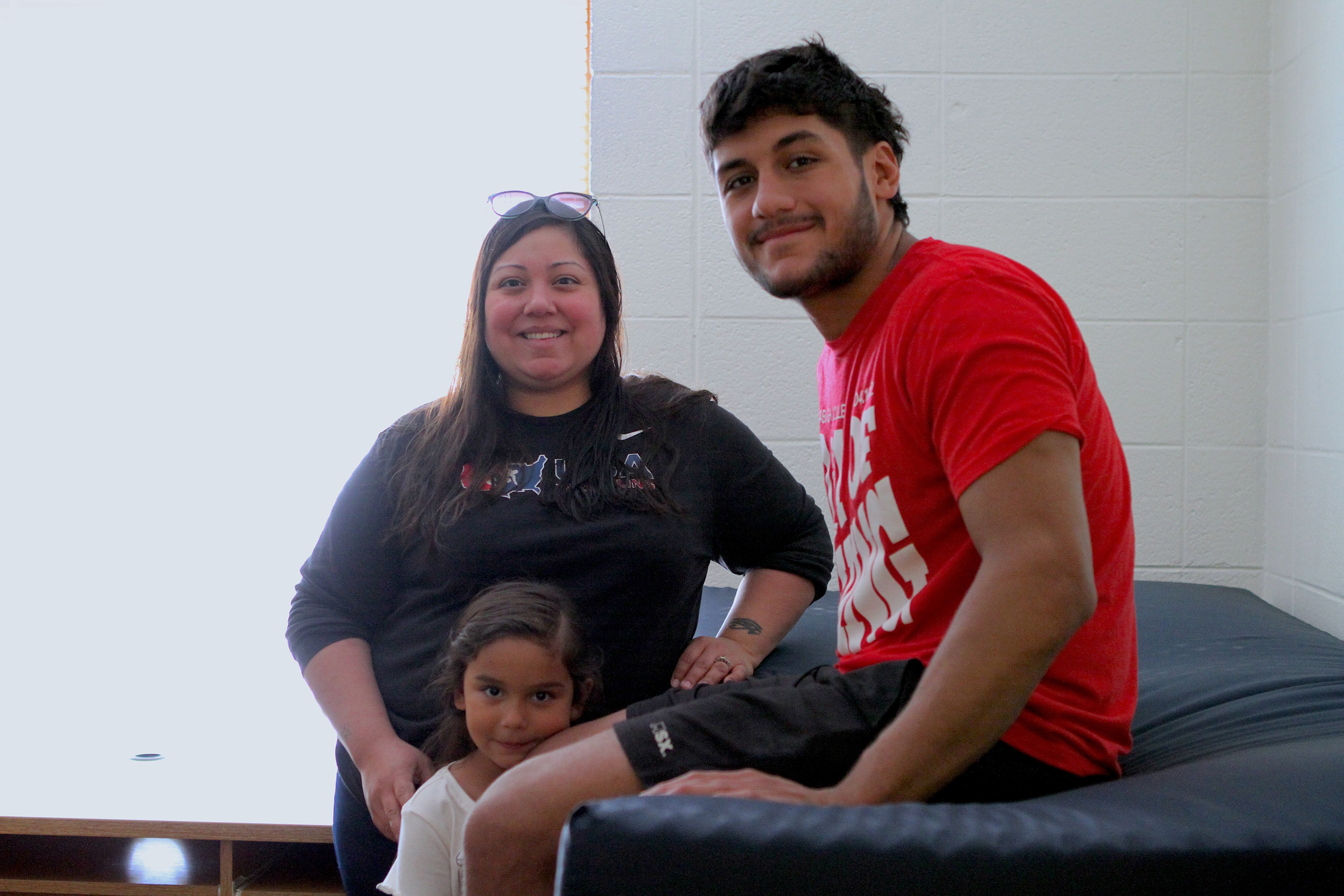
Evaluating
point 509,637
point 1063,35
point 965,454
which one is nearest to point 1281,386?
point 1063,35

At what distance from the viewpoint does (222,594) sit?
9.49ft

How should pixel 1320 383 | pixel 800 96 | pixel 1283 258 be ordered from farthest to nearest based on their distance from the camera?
1. pixel 1283 258
2. pixel 1320 383
3. pixel 800 96

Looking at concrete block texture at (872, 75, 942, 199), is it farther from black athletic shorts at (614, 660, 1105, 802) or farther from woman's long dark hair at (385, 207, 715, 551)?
black athletic shorts at (614, 660, 1105, 802)

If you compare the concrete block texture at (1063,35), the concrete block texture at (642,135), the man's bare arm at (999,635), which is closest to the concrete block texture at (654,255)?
the concrete block texture at (642,135)

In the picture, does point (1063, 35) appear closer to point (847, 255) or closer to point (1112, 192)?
point (1112, 192)

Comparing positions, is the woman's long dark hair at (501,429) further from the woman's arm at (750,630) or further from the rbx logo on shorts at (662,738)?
the rbx logo on shorts at (662,738)

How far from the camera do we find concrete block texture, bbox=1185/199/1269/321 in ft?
8.39

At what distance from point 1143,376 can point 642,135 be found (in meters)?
1.41

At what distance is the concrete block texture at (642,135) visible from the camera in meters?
2.69

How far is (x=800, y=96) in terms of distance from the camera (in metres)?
1.24

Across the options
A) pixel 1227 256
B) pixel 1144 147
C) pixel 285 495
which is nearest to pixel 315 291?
pixel 285 495

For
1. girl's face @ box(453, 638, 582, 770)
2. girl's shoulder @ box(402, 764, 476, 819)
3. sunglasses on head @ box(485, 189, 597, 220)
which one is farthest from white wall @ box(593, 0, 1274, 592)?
girl's shoulder @ box(402, 764, 476, 819)

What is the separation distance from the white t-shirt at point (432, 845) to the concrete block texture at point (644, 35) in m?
1.99

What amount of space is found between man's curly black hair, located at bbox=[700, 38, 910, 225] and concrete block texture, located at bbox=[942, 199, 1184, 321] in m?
1.41
